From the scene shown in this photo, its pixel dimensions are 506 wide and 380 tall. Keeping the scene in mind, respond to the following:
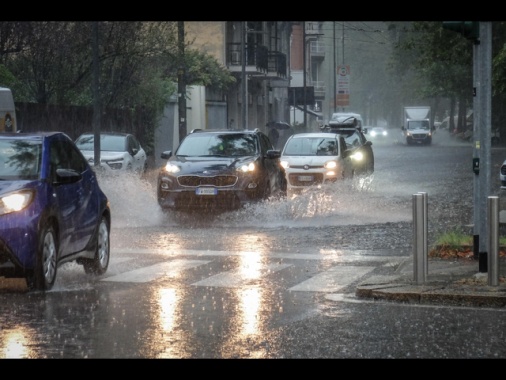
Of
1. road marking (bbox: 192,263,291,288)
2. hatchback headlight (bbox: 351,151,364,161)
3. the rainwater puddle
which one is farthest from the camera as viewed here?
hatchback headlight (bbox: 351,151,364,161)

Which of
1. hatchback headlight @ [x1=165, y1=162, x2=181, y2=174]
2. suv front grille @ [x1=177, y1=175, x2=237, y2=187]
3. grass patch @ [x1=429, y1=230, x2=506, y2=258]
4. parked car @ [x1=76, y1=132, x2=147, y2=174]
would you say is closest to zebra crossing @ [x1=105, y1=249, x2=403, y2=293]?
grass patch @ [x1=429, y1=230, x2=506, y2=258]

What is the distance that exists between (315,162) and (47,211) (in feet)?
59.5

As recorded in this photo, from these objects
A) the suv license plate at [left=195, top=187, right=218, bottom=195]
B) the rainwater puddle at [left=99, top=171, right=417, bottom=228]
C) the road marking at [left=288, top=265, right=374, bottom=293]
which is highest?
the suv license plate at [left=195, top=187, right=218, bottom=195]

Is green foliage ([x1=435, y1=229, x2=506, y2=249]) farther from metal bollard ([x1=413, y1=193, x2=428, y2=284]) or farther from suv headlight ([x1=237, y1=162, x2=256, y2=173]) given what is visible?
suv headlight ([x1=237, y1=162, x2=256, y2=173])

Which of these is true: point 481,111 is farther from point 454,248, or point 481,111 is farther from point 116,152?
point 116,152

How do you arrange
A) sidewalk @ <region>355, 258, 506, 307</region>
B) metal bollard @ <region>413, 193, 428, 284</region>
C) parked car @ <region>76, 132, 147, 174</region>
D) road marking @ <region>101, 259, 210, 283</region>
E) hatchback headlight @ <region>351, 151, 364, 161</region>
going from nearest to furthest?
1. sidewalk @ <region>355, 258, 506, 307</region>
2. metal bollard @ <region>413, 193, 428, 284</region>
3. road marking @ <region>101, 259, 210, 283</region>
4. parked car @ <region>76, 132, 147, 174</region>
5. hatchback headlight @ <region>351, 151, 364, 161</region>

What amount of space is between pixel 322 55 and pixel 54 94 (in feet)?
252

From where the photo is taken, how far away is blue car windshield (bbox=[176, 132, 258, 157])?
75.7ft

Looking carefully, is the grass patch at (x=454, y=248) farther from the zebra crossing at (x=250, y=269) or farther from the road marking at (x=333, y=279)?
the road marking at (x=333, y=279)

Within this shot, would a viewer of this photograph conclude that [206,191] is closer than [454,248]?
No

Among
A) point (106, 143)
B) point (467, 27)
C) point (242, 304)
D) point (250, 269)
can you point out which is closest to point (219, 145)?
point (250, 269)

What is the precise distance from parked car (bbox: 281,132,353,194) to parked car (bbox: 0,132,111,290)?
15.7 metres

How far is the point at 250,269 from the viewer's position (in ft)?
47.8
